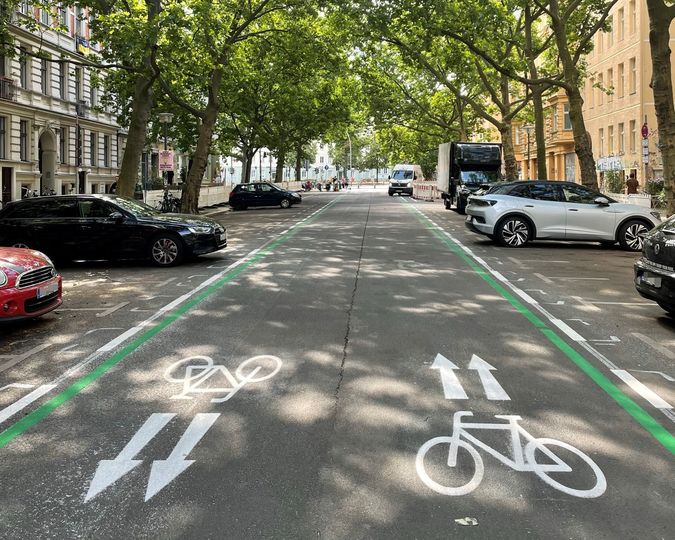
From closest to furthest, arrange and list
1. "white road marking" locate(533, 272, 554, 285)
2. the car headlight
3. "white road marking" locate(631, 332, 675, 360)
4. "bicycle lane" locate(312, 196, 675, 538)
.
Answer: "bicycle lane" locate(312, 196, 675, 538) < "white road marking" locate(631, 332, 675, 360) < "white road marking" locate(533, 272, 554, 285) < the car headlight

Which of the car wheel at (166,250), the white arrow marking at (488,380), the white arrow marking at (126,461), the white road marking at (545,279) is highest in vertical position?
the car wheel at (166,250)

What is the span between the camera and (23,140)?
119 ft

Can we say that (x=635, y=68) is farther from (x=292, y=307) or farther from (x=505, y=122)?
(x=292, y=307)

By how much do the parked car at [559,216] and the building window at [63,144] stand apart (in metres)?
30.5

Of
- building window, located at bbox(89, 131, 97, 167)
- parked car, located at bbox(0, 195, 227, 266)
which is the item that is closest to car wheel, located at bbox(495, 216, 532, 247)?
parked car, located at bbox(0, 195, 227, 266)

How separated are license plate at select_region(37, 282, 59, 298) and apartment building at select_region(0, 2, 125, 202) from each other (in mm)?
24168

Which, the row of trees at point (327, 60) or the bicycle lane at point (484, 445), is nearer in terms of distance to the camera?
the bicycle lane at point (484, 445)

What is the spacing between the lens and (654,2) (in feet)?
59.8

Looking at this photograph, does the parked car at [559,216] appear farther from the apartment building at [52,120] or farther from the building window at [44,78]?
the building window at [44,78]

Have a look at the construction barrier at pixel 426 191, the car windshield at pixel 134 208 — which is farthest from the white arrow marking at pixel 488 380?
the construction barrier at pixel 426 191

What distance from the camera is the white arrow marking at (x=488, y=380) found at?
5.57 m

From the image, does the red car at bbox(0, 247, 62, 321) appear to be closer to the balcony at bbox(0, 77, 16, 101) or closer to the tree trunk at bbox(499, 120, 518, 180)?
the balcony at bbox(0, 77, 16, 101)

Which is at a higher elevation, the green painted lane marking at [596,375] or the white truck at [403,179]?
the white truck at [403,179]

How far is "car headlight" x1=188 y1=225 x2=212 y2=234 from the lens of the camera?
13891 mm
